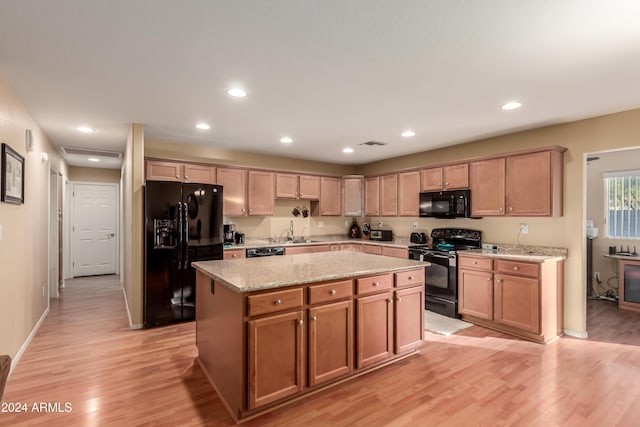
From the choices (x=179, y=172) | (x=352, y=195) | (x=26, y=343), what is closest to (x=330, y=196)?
(x=352, y=195)

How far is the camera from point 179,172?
179 inches

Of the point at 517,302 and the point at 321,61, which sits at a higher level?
the point at 321,61

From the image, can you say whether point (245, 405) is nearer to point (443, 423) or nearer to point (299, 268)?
point (299, 268)

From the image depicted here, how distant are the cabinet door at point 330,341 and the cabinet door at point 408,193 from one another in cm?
315

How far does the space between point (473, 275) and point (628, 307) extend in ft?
8.27

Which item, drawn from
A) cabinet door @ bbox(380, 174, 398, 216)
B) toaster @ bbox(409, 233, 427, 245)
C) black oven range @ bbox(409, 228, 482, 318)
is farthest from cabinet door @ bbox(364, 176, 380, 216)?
black oven range @ bbox(409, 228, 482, 318)

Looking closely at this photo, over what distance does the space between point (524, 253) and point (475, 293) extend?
76 cm

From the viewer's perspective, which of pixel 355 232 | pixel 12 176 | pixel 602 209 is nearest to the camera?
pixel 12 176

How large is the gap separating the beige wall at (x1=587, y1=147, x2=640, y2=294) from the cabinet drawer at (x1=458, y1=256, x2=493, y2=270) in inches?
108

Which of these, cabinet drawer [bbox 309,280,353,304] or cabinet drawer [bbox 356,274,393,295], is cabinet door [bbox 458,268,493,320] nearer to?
cabinet drawer [bbox 356,274,393,295]

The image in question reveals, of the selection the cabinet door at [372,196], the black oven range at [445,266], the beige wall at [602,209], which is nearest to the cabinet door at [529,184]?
the black oven range at [445,266]

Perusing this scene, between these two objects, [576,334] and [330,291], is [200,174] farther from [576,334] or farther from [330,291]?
[576,334]

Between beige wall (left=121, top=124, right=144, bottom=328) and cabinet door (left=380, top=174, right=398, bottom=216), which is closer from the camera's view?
beige wall (left=121, top=124, right=144, bottom=328)

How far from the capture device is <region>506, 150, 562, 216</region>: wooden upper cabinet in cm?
363
